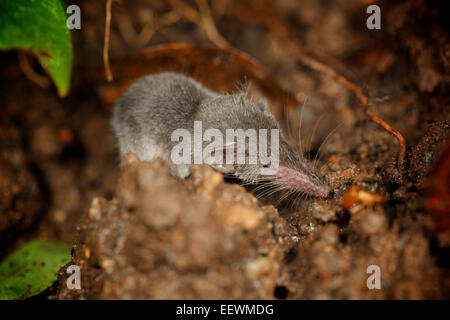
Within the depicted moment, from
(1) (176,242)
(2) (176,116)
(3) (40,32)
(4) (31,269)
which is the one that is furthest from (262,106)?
(4) (31,269)

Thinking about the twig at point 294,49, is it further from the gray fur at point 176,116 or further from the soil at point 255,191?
the gray fur at point 176,116


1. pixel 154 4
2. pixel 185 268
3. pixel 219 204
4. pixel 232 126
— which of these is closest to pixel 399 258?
pixel 219 204

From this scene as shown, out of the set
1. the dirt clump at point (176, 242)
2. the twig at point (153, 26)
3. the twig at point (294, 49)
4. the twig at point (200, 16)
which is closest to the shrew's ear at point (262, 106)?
the twig at point (294, 49)

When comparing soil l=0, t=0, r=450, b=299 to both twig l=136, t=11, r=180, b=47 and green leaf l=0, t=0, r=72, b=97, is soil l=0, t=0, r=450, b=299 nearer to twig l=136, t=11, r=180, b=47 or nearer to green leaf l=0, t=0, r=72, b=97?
twig l=136, t=11, r=180, b=47

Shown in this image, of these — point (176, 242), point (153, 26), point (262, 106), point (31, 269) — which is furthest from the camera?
point (153, 26)

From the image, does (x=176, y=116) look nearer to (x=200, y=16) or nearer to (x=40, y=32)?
(x=40, y=32)

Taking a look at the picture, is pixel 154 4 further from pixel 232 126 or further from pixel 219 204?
pixel 219 204
